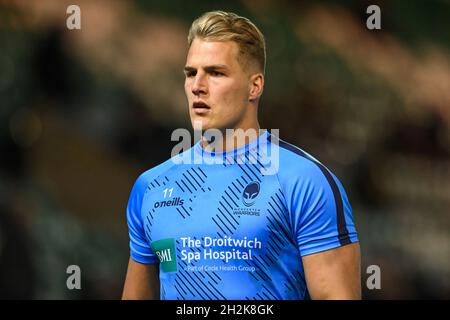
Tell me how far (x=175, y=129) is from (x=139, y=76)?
83cm

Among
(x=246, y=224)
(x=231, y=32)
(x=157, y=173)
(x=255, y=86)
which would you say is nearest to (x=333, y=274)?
(x=246, y=224)

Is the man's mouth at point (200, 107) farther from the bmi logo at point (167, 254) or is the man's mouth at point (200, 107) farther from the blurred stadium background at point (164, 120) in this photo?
the blurred stadium background at point (164, 120)

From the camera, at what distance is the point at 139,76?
9.91 m

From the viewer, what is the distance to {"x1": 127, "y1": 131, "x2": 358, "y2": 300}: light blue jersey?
4.20 m

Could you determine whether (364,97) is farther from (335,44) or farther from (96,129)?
(96,129)

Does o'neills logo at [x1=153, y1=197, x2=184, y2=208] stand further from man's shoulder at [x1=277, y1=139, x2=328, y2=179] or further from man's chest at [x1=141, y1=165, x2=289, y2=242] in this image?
man's shoulder at [x1=277, y1=139, x2=328, y2=179]

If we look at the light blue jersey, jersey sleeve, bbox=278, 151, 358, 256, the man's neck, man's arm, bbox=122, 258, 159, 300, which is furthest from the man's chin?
man's arm, bbox=122, 258, 159, 300

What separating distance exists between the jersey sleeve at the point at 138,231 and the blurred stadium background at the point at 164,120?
14.6 feet

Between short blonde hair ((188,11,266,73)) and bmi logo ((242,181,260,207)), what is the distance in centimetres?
71

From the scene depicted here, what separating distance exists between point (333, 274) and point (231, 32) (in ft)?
4.83

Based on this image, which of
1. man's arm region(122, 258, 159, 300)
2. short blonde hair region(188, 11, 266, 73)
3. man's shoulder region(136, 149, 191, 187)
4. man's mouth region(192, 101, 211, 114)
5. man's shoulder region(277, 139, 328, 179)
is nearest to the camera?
man's shoulder region(277, 139, 328, 179)

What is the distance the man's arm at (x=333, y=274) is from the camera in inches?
158

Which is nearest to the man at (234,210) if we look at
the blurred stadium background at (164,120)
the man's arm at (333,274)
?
the man's arm at (333,274)

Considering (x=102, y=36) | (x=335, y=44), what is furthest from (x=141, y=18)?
(x=335, y=44)
